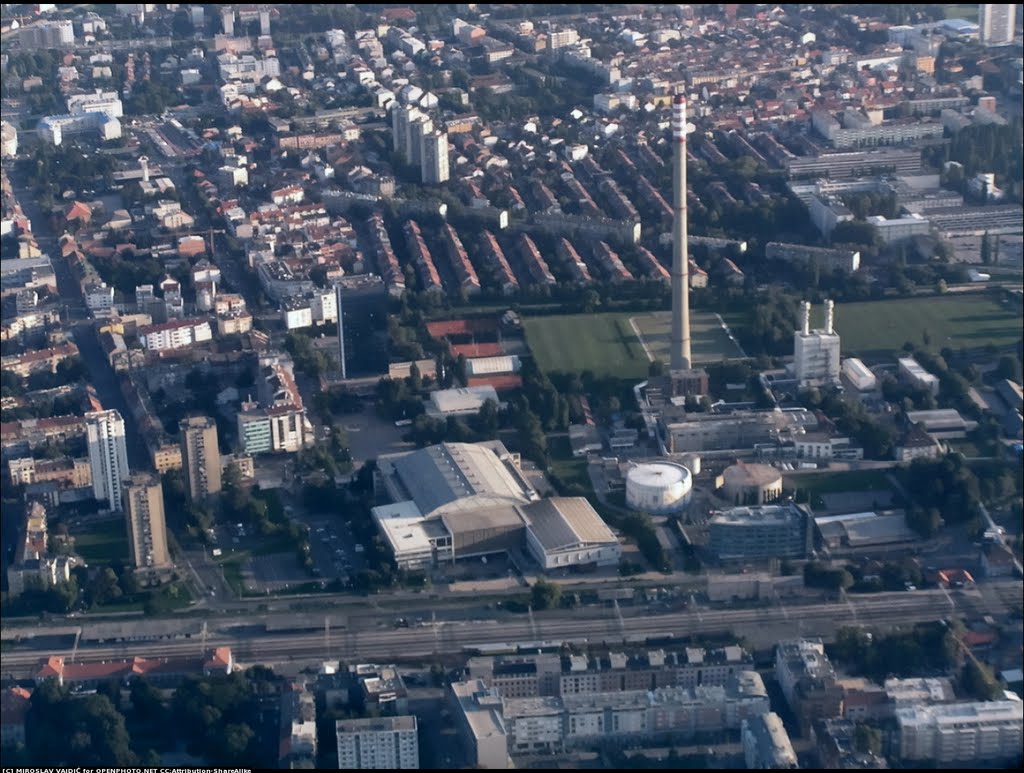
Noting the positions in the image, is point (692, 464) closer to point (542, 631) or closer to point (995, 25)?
point (542, 631)

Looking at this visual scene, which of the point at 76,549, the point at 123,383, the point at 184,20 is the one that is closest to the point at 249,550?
the point at 76,549

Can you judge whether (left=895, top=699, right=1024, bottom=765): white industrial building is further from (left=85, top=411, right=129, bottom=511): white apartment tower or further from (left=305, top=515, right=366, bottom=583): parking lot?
(left=85, top=411, right=129, bottom=511): white apartment tower

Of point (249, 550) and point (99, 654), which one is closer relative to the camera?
point (99, 654)

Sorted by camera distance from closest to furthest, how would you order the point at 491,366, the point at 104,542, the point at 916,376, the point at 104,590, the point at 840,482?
1. the point at 104,590
2. the point at 104,542
3. the point at 840,482
4. the point at 916,376
5. the point at 491,366

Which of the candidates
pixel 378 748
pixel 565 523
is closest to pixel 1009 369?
pixel 565 523

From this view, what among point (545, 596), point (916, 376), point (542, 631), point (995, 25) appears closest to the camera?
point (542, 631)

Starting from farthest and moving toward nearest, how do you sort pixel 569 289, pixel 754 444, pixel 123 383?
pixel 569 289
pixel 123 383
pixel 754 444

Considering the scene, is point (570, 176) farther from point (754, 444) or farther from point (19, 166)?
point (754, 444)
